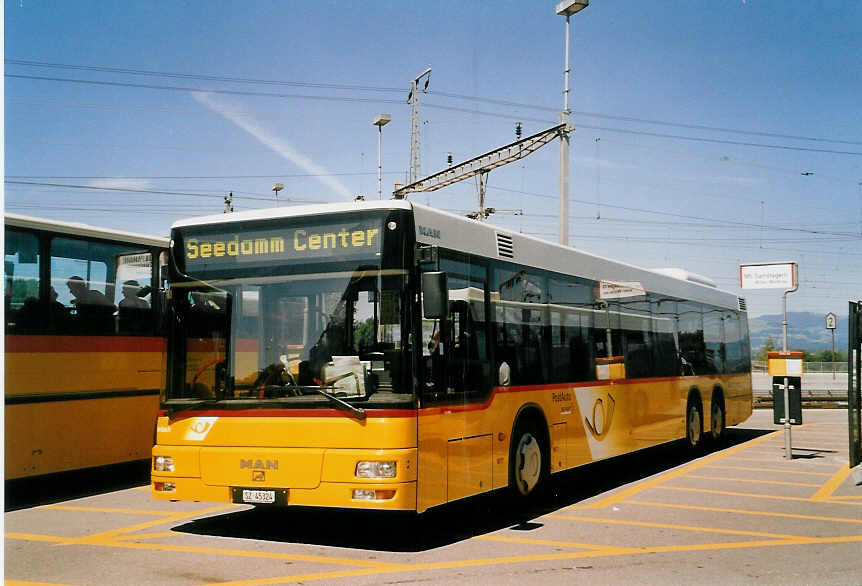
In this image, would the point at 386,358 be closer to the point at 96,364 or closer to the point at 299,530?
the point at 299,530

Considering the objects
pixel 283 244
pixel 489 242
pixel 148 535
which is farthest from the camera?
pixel 489 242

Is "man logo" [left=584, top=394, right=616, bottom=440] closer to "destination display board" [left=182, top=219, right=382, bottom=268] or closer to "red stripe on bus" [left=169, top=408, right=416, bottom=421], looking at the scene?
"red stripe on bus" [left=169, top=408, right=416, bottom=421]

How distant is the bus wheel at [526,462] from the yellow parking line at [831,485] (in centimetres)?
357

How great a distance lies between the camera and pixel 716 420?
17391 millimetres

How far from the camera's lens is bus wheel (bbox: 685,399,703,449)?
15.7 m

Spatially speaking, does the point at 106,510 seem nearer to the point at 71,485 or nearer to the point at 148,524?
the point at 148,524

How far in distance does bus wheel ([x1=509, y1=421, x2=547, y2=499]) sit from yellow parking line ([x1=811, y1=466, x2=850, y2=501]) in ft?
11.7

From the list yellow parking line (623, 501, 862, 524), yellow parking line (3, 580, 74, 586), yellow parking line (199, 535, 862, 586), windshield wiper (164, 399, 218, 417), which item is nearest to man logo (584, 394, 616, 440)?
yellow parking line (623, 501, 862, 524)

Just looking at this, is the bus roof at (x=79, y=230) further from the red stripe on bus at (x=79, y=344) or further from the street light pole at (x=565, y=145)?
the street light pole at (x=565, y=145)

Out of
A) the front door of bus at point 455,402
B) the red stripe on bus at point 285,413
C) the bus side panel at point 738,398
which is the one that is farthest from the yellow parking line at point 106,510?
the bus side panel at point 738,398

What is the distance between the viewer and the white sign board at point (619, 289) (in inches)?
495

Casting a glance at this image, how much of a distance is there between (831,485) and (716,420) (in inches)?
205

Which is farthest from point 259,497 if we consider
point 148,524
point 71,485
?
point 71,485

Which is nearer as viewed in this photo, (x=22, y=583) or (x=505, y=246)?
(x=22, y=583)
